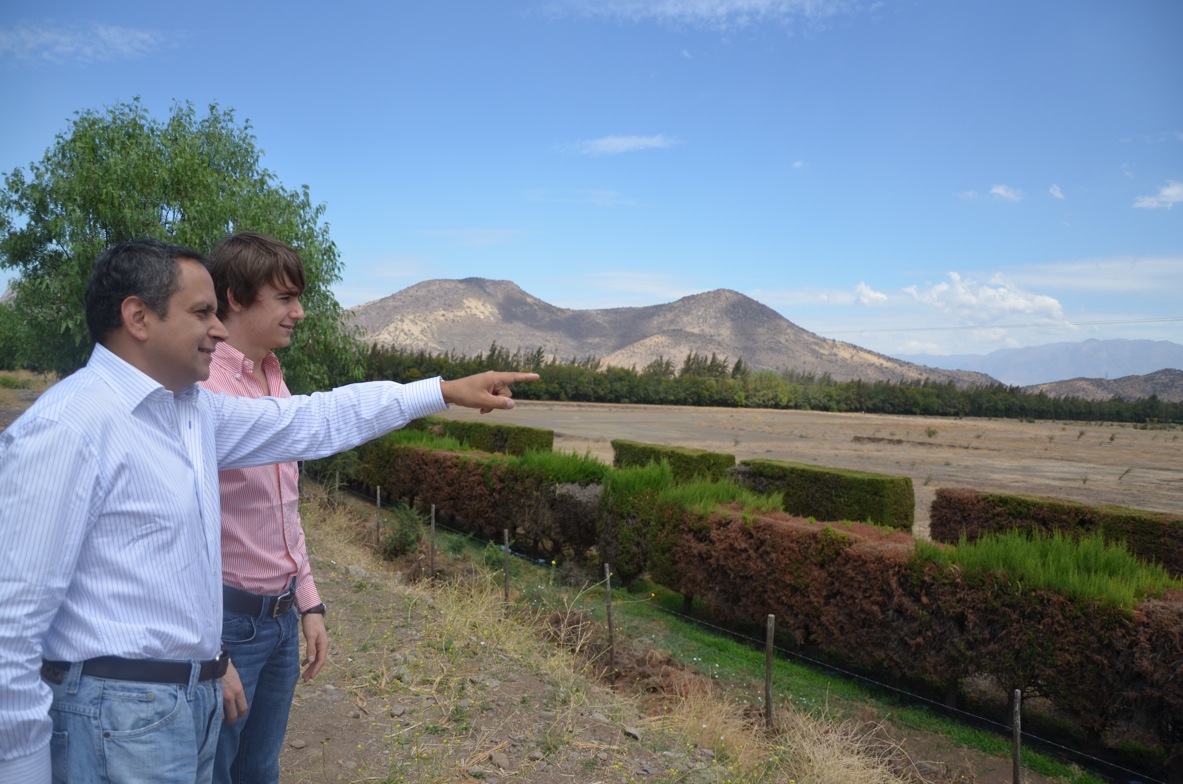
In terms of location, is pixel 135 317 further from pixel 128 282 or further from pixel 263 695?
pixel 263 695

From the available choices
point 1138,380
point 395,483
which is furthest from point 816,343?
point 395,483

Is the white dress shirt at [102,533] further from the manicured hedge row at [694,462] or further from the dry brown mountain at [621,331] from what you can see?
the dry brown mountain at [621,331]

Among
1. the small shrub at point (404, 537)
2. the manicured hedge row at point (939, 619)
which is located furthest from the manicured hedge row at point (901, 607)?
the small shrub at point (404, 537)

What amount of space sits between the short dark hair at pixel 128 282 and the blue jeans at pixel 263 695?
88 cm

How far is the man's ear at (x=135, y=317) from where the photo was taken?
150cm

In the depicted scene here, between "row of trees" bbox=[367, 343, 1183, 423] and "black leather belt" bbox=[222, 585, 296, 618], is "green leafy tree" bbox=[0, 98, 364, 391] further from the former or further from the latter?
"row of trees" bbox=[367, 343, 1183, 423]

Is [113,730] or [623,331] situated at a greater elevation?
[623,331]

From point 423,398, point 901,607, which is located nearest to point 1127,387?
point 901,607

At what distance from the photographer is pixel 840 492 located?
1188 centimetres

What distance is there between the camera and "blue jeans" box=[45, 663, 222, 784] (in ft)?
4.55

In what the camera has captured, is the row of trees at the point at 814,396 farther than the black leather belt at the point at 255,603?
Yes

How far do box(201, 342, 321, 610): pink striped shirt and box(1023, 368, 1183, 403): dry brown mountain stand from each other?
9368 cm

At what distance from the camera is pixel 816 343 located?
149250mm

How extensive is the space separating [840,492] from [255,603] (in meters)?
10.9
